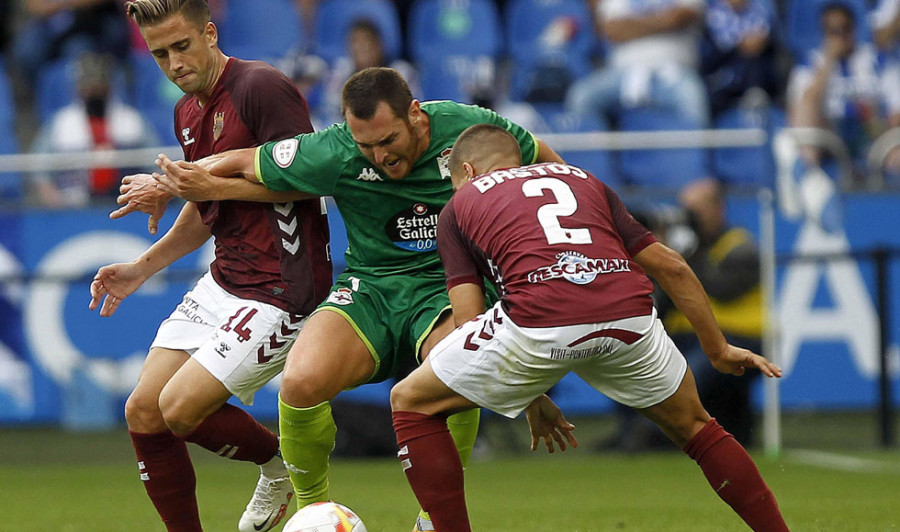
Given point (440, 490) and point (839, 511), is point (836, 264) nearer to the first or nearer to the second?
point (839, 511)

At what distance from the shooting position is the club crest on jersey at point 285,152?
534 cm

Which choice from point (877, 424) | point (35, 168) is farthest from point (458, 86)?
point (877, 424)

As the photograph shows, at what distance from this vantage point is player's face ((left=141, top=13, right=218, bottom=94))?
17.7ft

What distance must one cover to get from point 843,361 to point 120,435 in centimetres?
637

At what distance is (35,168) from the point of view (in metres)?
11.3

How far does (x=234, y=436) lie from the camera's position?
18.6 feet

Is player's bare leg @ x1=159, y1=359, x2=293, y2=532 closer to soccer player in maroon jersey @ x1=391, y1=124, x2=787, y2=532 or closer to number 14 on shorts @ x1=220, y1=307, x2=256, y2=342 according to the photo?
number 14 on shorts @ x1=220, y1=307, x2=256, y2=342

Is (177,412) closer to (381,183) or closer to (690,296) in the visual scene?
(381,183)

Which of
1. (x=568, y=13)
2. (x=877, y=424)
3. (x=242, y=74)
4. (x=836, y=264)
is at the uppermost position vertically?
(x=242, y=74)

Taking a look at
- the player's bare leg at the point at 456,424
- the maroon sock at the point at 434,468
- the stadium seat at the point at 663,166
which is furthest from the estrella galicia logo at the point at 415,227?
the stadium seat at the point at 663,166

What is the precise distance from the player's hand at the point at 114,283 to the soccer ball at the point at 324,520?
1429 mm

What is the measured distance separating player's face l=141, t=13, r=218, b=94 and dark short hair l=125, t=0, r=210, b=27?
0.06 ft

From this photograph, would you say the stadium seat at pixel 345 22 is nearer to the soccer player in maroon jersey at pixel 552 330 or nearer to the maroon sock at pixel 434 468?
the soccer player in maroon jersey at pixel 552 330

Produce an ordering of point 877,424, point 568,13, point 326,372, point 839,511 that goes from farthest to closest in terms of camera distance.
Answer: point 568,13
point 877,424
point 839,511
point 326,372
